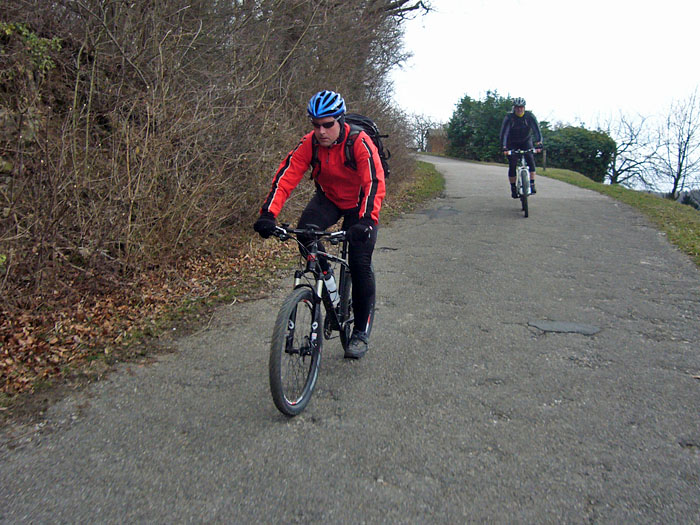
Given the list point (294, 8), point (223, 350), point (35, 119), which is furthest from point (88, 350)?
point (294, 8)

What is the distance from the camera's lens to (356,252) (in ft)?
13.6

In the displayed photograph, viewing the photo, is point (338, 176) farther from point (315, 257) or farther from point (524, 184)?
point (524, 184)

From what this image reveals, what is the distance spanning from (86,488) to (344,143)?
8.38ft

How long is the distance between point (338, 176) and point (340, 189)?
Answer: 0.12 meters

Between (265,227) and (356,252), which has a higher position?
(265,227)

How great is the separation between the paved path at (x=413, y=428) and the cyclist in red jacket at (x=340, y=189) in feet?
1.87

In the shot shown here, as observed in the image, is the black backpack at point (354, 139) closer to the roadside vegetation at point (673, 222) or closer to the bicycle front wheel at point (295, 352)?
the bicycle front wheel at point (295, 352)

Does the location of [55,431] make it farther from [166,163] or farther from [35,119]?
[166,163]

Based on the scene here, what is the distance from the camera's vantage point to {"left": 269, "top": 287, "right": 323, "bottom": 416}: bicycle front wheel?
328 cm

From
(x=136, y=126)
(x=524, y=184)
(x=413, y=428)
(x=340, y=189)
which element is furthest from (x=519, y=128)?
(x=413, y=428)

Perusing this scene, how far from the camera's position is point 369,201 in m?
3.81

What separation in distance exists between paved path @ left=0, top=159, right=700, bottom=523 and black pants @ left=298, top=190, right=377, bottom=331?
437 mm

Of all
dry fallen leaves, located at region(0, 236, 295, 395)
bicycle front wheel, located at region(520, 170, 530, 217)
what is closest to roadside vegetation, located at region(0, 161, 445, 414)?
dry fallen leaves, located at region(0, 236, 295, 395)

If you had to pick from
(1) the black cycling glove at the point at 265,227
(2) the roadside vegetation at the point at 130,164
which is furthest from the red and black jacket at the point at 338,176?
(2) the roadside vegetation at the point at 130,164
